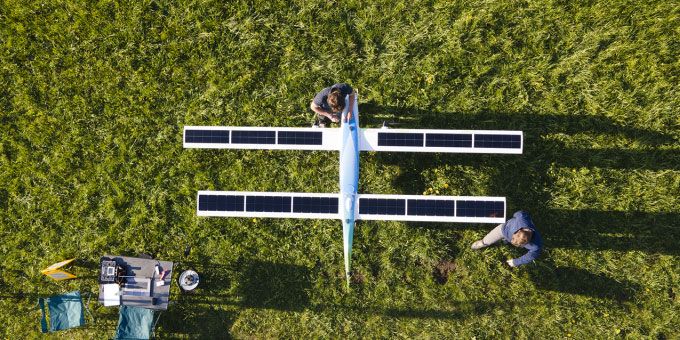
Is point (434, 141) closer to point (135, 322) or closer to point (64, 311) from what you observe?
point (135, 322)

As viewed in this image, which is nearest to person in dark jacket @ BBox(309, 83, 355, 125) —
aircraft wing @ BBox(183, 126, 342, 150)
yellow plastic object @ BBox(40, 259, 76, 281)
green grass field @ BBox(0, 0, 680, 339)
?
aircraft wing @ BBox(183, 126, 342, 150)

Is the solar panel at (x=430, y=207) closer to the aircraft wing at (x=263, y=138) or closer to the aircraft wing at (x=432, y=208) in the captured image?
the aircraft wing at (x=432, y=208)

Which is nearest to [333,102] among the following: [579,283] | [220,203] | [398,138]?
[398,138]

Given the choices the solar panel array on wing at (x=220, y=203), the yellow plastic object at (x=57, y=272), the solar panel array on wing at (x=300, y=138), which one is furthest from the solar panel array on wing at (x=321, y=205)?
the yellow plastic object at (x=57, y=272)

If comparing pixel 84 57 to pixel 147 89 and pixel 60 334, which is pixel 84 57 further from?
pixel 60 334

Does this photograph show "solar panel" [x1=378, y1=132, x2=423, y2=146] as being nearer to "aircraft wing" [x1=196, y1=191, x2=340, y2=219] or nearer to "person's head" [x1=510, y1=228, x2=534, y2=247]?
"aircraft wing" [x1=196, y1=191, x2=340, y2=219]

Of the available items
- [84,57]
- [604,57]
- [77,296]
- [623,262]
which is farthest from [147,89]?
[623,262]
